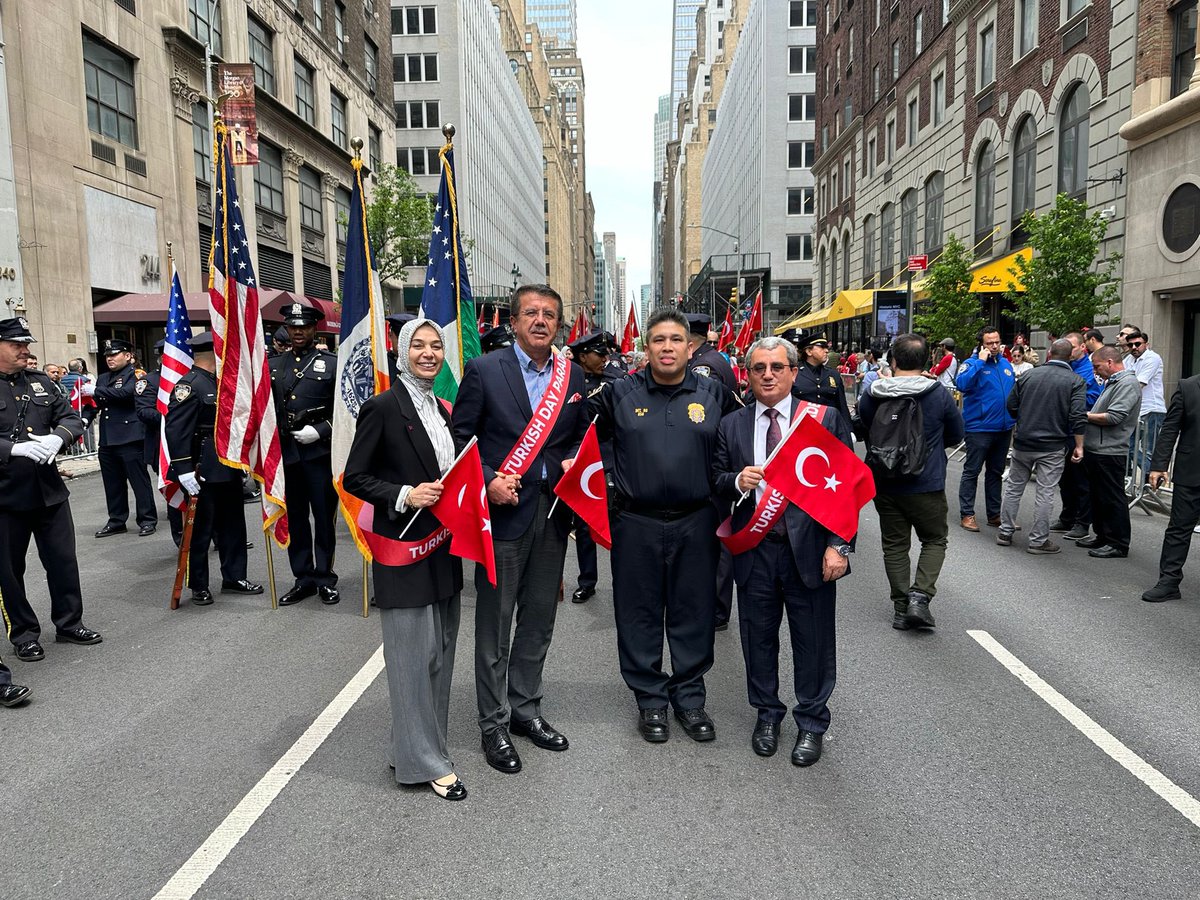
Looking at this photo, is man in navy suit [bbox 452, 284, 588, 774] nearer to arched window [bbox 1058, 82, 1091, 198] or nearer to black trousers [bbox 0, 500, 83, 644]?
black trousers [bbox 0, 500, 83, 644]

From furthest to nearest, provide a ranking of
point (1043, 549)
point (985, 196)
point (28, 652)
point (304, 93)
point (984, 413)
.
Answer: point (304, 93), point (985, 196), point (984, 413), point (1043, 549), point (28, 652)

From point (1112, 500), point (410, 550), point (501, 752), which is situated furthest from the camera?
point (1112, 500)

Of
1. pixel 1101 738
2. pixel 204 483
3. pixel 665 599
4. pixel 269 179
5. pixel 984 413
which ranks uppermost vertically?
pixel 269 179

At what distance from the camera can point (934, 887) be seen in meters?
3.01

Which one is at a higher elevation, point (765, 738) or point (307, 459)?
point (307, 459)

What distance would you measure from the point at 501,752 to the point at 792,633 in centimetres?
149

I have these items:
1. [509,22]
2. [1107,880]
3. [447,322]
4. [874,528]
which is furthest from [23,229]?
[509,22]

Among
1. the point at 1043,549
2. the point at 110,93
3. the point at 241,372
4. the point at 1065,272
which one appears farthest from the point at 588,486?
the point at 110,93

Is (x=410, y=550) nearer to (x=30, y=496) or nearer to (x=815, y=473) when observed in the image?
(x=815, y=473)

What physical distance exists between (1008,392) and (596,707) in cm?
658

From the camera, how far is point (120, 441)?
977 centimetres

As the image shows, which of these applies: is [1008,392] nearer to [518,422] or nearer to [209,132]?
[518,422]

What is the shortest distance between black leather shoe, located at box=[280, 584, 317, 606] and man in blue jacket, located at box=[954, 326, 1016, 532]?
22.1 ft

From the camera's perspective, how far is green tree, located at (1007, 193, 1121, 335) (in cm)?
1686
